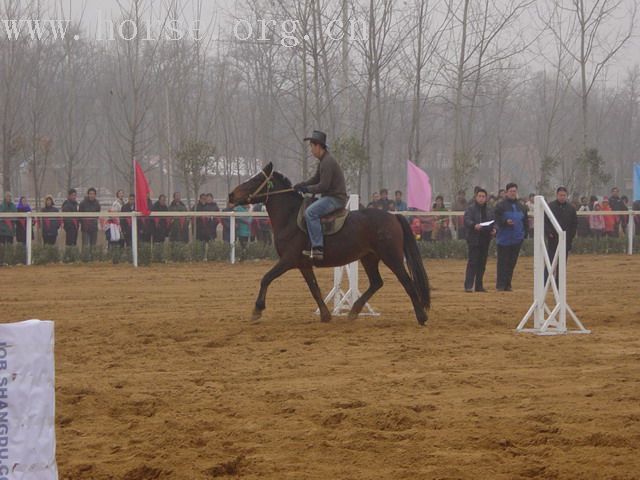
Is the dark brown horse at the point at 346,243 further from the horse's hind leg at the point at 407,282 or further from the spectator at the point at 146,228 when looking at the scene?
the spectator at the point at 146,228

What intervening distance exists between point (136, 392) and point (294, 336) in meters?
3.74

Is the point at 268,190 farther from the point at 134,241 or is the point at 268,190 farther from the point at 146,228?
the point at 146,228

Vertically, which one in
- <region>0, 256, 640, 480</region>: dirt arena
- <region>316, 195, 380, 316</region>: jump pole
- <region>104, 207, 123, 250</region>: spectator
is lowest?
<region>0, 256, 640, 480</region>: dirt arena

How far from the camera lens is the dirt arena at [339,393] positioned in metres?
6.03

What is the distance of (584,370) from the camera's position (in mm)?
9094

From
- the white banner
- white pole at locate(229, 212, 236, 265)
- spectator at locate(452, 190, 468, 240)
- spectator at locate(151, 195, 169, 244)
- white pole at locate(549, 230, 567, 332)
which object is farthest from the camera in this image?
spectator at locate(452, 190, 468, 240)

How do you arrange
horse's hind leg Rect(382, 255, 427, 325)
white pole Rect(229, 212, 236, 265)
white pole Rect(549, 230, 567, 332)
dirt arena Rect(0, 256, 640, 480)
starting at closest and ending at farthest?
dirt arena Rect(0, 256, 640, 480), white pole Rect(549, 230, 567, 332), horse's hind leg Rect(382, 255, 427, 325), white pole Rect(229, 212, 236, 265)

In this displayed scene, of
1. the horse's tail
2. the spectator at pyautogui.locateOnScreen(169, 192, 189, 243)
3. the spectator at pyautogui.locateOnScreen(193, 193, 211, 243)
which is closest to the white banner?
the horse's tail

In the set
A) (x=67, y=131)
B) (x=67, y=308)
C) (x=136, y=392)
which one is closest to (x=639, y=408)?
(x=136, y=392)

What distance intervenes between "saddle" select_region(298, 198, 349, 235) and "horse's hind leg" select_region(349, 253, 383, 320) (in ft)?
2.58

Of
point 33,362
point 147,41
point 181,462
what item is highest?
point 147,41

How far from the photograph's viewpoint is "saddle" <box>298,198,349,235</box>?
1295cm

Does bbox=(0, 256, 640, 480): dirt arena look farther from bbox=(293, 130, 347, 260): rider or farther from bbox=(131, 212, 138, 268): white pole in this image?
bbox=(131, 212, 138, 268): white pole

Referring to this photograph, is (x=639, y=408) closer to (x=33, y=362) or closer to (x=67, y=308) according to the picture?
(x=33, y=362)
